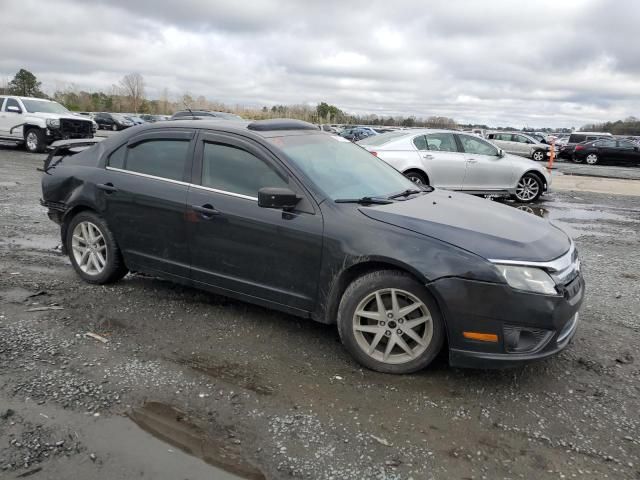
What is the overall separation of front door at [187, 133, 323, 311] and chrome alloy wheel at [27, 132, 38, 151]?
17409 mm

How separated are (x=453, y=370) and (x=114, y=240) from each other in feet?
10.4

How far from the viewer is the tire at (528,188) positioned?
39.5 ft

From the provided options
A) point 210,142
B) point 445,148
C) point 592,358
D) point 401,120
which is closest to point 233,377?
point 210,142

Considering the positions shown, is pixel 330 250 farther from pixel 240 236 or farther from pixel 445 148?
pixel 445 148

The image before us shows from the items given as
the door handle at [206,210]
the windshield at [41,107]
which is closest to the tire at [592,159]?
the windshield at [41,107]

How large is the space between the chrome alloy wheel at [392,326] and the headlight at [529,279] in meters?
0.54

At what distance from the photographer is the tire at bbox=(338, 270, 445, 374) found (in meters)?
3.37

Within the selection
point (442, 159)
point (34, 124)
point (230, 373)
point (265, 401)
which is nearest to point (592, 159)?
point (442, 159)

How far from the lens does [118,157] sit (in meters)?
4.81

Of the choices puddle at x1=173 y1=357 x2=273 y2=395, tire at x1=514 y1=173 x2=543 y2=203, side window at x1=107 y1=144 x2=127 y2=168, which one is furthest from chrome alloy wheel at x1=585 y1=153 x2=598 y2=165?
puddle at x1=173 y1=357 x2=273 y2=395

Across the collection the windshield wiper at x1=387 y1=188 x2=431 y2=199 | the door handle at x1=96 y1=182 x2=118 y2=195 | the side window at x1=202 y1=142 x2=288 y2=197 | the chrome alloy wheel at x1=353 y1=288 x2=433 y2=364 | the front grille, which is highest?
the front grille

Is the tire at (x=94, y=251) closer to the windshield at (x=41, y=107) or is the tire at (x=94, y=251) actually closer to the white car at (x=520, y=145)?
the windshield at (x=41, y=107)

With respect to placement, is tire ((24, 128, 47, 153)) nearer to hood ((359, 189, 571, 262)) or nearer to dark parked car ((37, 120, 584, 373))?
dark parked car ((37, 120, 584, 373))

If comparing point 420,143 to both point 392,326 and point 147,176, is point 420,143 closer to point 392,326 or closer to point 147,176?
point 147,176
